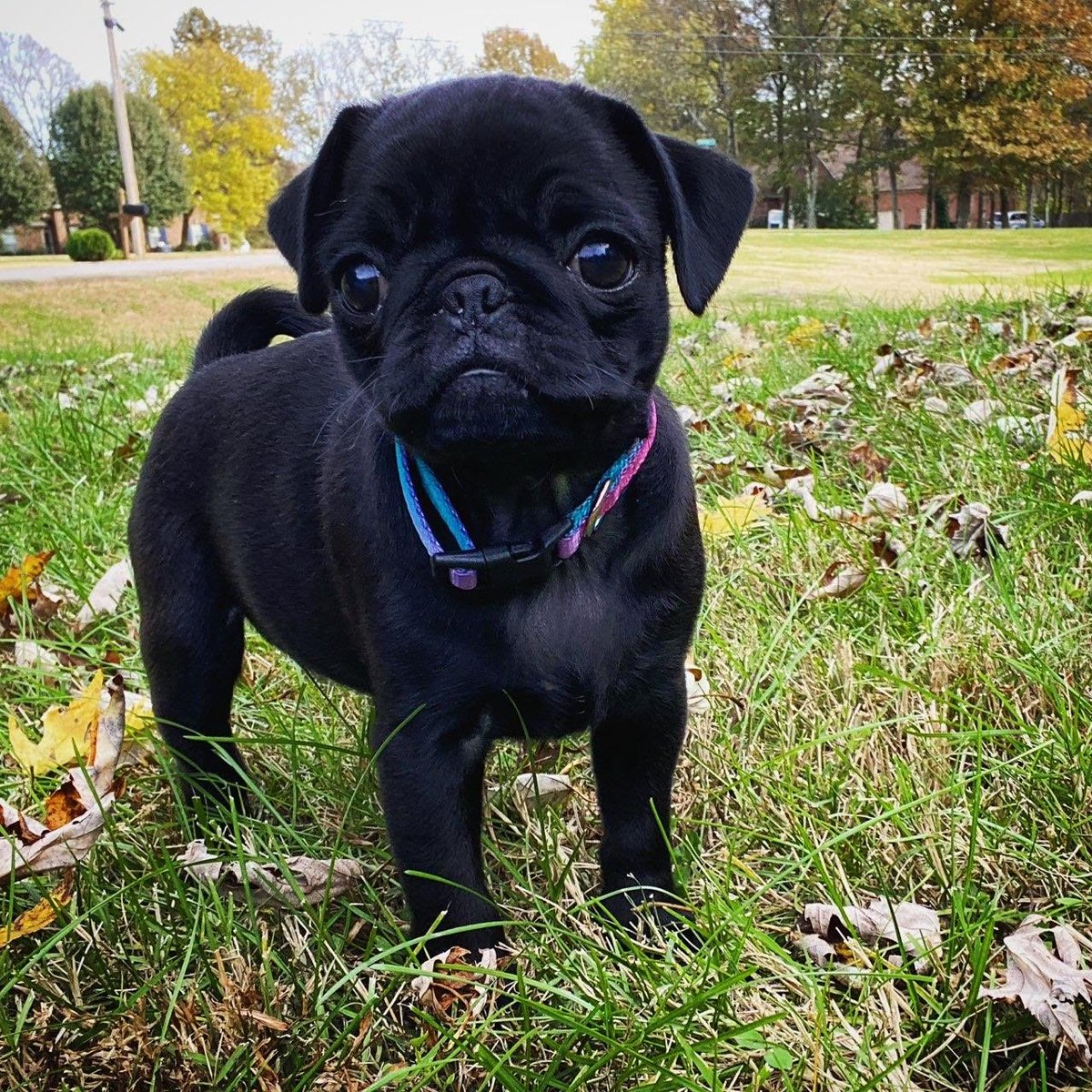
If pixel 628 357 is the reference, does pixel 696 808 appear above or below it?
below

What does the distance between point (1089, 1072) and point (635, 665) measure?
82 cm

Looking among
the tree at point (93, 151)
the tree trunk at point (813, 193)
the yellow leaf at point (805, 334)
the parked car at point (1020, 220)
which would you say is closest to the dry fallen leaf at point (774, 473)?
the yellow leaf at point (805, 334)

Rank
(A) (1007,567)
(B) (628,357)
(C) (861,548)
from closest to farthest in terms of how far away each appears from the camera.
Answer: (B) (628,357) → (A) (1007,567) → (C) (861,548)

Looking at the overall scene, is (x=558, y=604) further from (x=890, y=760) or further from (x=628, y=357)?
(x=890, y=760)

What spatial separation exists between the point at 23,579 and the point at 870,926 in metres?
2.25

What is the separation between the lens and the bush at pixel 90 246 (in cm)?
690

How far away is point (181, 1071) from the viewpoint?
4.62 ft

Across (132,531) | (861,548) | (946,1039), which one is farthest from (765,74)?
(946,1039)

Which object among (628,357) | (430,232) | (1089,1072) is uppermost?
(430,232)

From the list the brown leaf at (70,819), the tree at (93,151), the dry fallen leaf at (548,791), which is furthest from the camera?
the tree at (93,151)

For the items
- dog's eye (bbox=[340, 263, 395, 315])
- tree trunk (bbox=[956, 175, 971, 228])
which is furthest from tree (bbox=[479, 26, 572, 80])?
dog's eye (bbox=[340, 263, 395, 315])

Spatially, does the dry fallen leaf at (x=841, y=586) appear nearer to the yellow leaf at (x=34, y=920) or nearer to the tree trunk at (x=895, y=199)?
the yellow leaf at (x=34, y=920)

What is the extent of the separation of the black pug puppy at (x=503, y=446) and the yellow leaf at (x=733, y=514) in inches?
46.5

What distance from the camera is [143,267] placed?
801 centimetres
